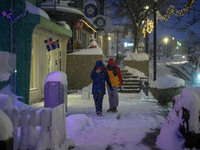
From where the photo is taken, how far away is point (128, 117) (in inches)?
344

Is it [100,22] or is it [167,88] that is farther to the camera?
[100,22]

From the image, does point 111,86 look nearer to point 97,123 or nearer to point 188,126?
point 97,123

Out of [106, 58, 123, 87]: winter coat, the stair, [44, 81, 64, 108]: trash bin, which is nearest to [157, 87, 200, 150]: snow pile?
[44, 81, 64, 108]: trash bin

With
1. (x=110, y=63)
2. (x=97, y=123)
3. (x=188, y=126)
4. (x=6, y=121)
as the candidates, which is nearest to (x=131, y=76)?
(x=110, y=63)

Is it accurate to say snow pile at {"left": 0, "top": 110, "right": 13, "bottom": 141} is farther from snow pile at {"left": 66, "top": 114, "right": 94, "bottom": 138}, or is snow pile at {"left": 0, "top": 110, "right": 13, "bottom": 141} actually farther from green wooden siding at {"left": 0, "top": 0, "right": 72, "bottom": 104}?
green wooden siding at {"left": 0, "top": 0, "right": 72, "bottom": 104}

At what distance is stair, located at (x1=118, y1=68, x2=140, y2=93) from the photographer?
1817 centimetres

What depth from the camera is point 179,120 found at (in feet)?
17.3

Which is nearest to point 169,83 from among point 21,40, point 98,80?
point 98,80

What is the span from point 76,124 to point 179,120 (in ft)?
8.81

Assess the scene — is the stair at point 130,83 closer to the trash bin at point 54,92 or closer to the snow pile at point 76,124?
the trash bin at point 54,92

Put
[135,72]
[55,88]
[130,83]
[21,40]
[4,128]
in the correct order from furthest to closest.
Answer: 1. [135,72]
2. [130,83]
3. [21,40]
4. [55,88]
5. [4,128]

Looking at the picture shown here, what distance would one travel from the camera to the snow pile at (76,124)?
6.43m

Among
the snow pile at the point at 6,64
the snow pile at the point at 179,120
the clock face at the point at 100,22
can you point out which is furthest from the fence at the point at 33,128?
the clock face at the point at 100,22

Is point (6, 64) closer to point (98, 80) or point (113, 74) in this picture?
point (98, 80)
